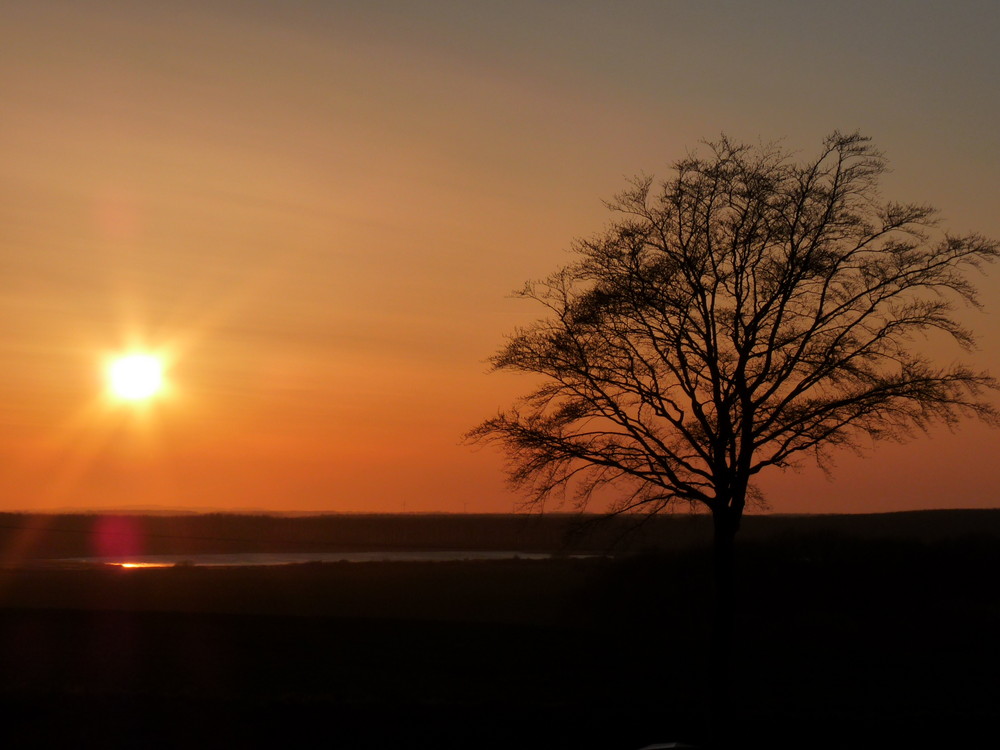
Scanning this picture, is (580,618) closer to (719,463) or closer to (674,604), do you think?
(674,604)

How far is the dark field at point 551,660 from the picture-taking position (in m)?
18.7

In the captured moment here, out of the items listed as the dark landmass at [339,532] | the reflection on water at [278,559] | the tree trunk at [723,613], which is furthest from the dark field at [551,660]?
the dark landmass at [339,532]

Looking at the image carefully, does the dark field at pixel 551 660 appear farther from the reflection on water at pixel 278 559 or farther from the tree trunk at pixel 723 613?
the reflection on water at pixel 278 559

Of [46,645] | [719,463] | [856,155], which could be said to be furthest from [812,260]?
[46,645]

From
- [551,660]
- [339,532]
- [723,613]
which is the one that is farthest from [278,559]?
[339,532]

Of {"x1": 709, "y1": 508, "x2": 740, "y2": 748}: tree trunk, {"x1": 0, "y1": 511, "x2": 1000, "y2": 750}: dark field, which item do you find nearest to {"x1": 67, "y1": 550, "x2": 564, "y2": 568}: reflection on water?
{"x1": 0, "y1": 511, "x2": 1000, "y2": 750}: dark field

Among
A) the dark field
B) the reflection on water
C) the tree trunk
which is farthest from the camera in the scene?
the reflection on water

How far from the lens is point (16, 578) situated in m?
54.7

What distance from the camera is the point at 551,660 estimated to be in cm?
2534

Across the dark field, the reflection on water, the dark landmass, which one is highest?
the dark landmass

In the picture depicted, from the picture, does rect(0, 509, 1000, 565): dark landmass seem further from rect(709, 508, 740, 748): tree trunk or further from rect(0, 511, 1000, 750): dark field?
rect(709, 508, 740, 748): tree trunk

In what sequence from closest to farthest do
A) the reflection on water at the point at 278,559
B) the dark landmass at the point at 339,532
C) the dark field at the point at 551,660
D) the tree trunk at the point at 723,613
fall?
the tree trunk at the point at 723,613
the dark field at the point at 551,660
the reflection on water at the point at 278,559
the dark landmass at the point at 339,532

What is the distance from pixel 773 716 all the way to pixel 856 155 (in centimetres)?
1066

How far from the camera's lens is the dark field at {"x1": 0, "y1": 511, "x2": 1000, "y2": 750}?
18703 millimetres
